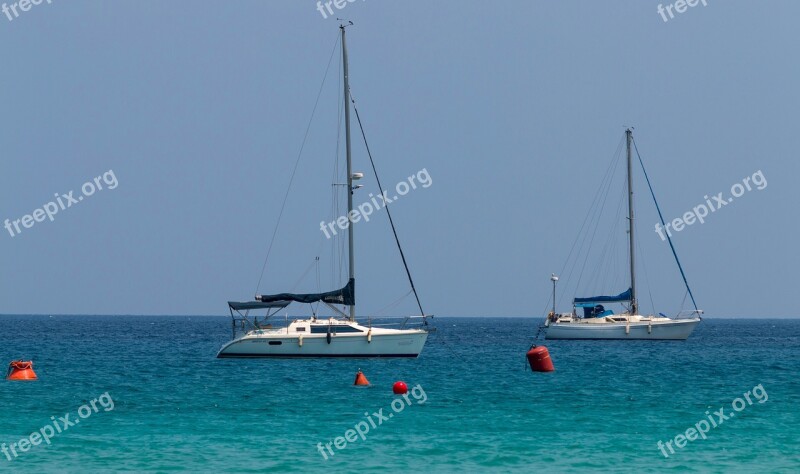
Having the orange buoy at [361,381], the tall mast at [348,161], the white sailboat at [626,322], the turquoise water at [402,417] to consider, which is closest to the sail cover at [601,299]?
the white sailboat at [626,322]

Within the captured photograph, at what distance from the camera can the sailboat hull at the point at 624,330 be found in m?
87.4

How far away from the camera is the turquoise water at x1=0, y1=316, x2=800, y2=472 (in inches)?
1051

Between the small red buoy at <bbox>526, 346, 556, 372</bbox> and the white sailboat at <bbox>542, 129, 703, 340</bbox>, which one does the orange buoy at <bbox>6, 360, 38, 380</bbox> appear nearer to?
the small red buoy at <bbox>526, 346, 556, 372</bbox>

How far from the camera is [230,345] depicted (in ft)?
185

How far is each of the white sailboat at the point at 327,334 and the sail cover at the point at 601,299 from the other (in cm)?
3786

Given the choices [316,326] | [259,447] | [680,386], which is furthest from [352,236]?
[259,447]

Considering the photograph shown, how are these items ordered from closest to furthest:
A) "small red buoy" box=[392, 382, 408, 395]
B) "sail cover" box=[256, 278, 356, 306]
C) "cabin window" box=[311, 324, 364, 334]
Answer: "small red buoy" box=[392, 382, 408, 395]
"cabin window" box=[311, 324, 364, 334]
"sail cover" box=[256, 278, 356, 306]

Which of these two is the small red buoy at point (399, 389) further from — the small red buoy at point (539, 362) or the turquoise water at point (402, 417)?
the small red buoy at point (539, 362)

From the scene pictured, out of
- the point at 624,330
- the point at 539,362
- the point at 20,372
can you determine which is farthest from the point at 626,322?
the point at 20,372

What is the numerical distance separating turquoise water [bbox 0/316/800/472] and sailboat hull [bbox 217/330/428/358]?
0.83 meters

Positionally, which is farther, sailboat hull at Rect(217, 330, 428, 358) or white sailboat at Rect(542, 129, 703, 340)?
white sailboat at Rect(542, 129, 703, 340)

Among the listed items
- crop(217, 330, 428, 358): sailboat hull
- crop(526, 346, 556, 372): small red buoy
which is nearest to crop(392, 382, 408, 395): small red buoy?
crop(217, 330, 428, 358): sailboat hull

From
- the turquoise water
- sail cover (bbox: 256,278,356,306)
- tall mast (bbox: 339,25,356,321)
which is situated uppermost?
tall mast (bbox: 339,25,356,321)

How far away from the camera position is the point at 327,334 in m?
53.6
